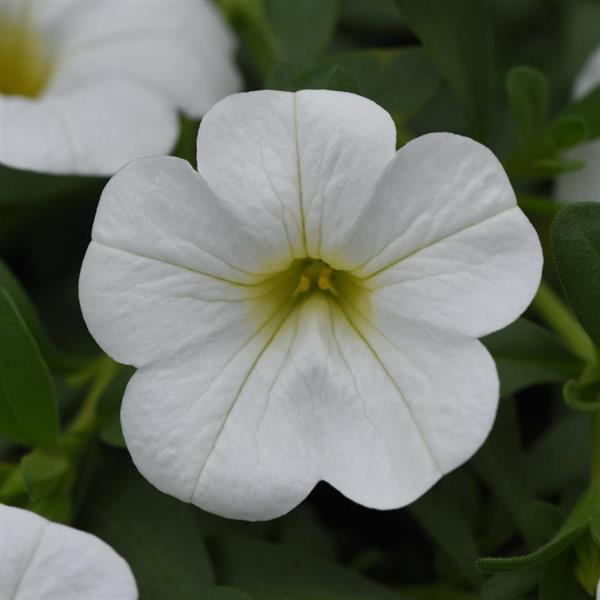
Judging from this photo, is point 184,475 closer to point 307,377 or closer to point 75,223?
point 307,377

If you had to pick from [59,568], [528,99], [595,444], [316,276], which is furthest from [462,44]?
[59,568]

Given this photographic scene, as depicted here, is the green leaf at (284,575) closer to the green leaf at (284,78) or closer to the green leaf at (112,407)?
the green leaf at (112,407)

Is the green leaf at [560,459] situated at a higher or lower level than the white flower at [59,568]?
lower

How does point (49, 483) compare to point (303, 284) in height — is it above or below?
below

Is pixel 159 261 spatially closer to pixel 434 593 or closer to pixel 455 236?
pixel 455 236

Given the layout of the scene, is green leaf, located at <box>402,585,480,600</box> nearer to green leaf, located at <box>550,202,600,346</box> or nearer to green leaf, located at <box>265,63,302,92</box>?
green leaf, located at <box>550,202,600,346</box>

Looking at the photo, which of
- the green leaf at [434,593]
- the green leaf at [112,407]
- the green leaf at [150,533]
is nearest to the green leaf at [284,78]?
the green leaf at [112,407]

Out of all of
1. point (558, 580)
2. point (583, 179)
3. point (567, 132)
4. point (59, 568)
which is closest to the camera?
point (59, 568)
